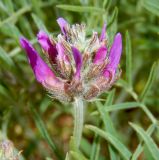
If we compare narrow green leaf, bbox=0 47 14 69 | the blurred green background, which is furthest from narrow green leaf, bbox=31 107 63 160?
narrow green leaf, bbox=0 47 14 69

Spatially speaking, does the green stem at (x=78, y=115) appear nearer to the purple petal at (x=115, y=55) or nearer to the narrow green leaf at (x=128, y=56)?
the purple petal at (x=115, y=55)

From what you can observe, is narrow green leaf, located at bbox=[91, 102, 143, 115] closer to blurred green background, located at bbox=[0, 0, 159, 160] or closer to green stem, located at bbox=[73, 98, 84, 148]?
blurred green background, located at bbox=[0, 0, 159, 160]

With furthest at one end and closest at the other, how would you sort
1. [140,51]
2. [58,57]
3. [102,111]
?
[140,51] → [102,111] → [58,57]

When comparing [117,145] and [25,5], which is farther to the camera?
[25,5]

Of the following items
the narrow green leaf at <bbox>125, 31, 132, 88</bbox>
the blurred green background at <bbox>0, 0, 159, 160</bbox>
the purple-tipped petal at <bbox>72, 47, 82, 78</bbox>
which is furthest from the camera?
the blurred green background at <bbox>0, 0, 159, 160</bbox>

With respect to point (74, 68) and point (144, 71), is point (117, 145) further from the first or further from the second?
point (144, 71)

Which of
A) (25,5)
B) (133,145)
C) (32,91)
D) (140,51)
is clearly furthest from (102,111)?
(133,145)

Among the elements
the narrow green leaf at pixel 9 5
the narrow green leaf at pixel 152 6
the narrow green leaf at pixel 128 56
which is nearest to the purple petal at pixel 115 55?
the narrow green leaf at pixel 128 56
